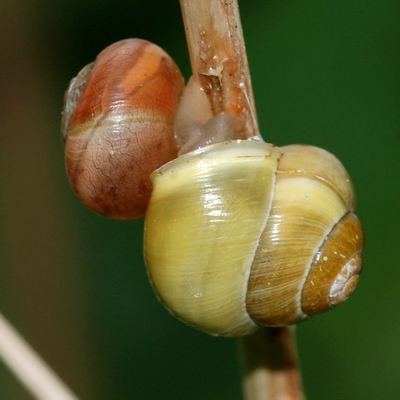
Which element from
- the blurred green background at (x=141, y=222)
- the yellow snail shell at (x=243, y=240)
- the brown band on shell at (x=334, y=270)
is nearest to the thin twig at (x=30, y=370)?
the yellow snail shell at (x=243, y=240)

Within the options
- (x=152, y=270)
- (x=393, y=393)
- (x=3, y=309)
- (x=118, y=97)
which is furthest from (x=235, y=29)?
(x=3, y=309)

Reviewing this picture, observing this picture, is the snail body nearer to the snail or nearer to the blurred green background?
the snail

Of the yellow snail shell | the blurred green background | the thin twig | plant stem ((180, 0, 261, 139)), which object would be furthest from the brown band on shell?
the blurred green background

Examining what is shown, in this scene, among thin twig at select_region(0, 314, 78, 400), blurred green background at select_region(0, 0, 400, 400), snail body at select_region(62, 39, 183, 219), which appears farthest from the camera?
blurred green background at select_region(0, 0, 400, 400)

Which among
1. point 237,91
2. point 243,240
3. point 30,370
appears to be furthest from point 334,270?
point 30,370

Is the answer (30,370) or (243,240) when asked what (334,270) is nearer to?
(243,240)

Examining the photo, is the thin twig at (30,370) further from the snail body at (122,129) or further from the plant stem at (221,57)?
the plant stem at (221,57)

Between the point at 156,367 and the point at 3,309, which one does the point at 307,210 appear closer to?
the point at 156,367
